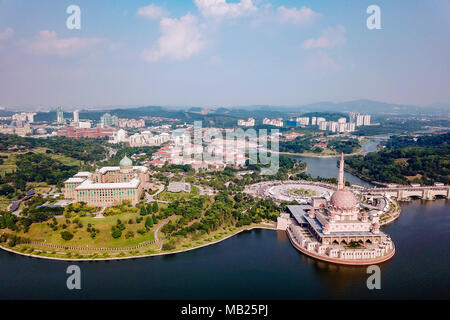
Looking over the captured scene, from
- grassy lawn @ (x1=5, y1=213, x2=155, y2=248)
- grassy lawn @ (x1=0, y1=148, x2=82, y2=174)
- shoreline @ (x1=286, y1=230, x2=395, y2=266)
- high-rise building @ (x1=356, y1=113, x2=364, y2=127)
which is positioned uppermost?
high-rise building @ (x1=356, y1=113, x2=364, y2=127)

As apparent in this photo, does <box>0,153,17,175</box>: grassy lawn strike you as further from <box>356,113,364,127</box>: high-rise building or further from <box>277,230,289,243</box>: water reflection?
<box>356,113,364,127</box>: high-rise building

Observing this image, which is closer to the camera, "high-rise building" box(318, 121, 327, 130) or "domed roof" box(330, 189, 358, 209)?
"domed roof" box(330, 189, 358, 209)

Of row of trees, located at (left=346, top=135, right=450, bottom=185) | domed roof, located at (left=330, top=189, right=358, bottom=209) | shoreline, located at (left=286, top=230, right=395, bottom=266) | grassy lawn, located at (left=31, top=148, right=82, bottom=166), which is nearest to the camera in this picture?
shoreline, located at (left=286, top=230, right=395, bottom=266)

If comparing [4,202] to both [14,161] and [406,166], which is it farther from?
[406,166]

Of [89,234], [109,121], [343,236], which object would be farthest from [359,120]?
[89,234]

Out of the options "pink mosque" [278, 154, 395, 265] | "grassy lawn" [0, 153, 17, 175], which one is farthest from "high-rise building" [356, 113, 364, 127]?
"grassy lawn" [0, 153, 17, 175]

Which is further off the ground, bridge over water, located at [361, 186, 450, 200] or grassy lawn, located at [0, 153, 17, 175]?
grassy lawn, located at [0, 153, 17, 175]

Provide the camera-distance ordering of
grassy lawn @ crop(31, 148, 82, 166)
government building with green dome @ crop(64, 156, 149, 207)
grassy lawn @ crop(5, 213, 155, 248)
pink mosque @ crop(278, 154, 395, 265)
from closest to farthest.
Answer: pink mosque @ crop(278, 154, 395, 265) < grassy lawn @ crop(5, 213, 155, 248) < government building with green dome @ crop(64, 156, 149, 207) < grassy lawn @ crop(31, 148, 82, 166)
